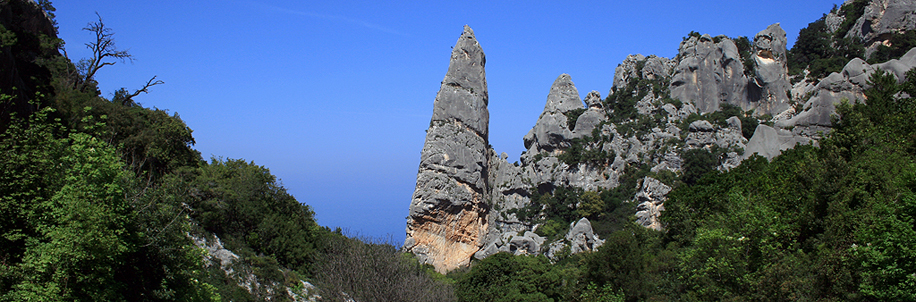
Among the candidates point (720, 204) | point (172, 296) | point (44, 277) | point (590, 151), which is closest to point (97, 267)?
point (44, 277)

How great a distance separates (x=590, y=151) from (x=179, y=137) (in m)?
46.6

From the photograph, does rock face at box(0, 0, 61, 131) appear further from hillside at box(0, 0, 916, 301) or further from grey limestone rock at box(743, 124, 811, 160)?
grey limestone rock at box(743, 124, 811, 160)

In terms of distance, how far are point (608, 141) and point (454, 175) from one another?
19.2m

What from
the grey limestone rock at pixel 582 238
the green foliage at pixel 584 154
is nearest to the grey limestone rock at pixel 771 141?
the grey limestone rock at pixel 582 238

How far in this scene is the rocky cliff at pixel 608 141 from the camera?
58.3 metres

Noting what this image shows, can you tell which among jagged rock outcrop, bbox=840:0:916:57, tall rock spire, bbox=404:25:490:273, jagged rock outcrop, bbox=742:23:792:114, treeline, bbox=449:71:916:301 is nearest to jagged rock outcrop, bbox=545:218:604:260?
tall rock spire, bbox=404:25:490:273

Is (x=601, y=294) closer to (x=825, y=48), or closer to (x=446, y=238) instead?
(x=446, y=238)

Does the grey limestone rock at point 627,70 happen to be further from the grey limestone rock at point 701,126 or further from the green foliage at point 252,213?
the green foliage at point 252,213

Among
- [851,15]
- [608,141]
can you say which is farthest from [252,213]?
[851,15]

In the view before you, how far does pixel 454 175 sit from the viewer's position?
61562 mm

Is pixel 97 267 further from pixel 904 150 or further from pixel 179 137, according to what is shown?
pixel 904 150

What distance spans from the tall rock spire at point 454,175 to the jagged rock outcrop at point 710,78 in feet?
75.4

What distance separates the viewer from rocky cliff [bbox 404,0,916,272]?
58312mm

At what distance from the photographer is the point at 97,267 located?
14742 mm
